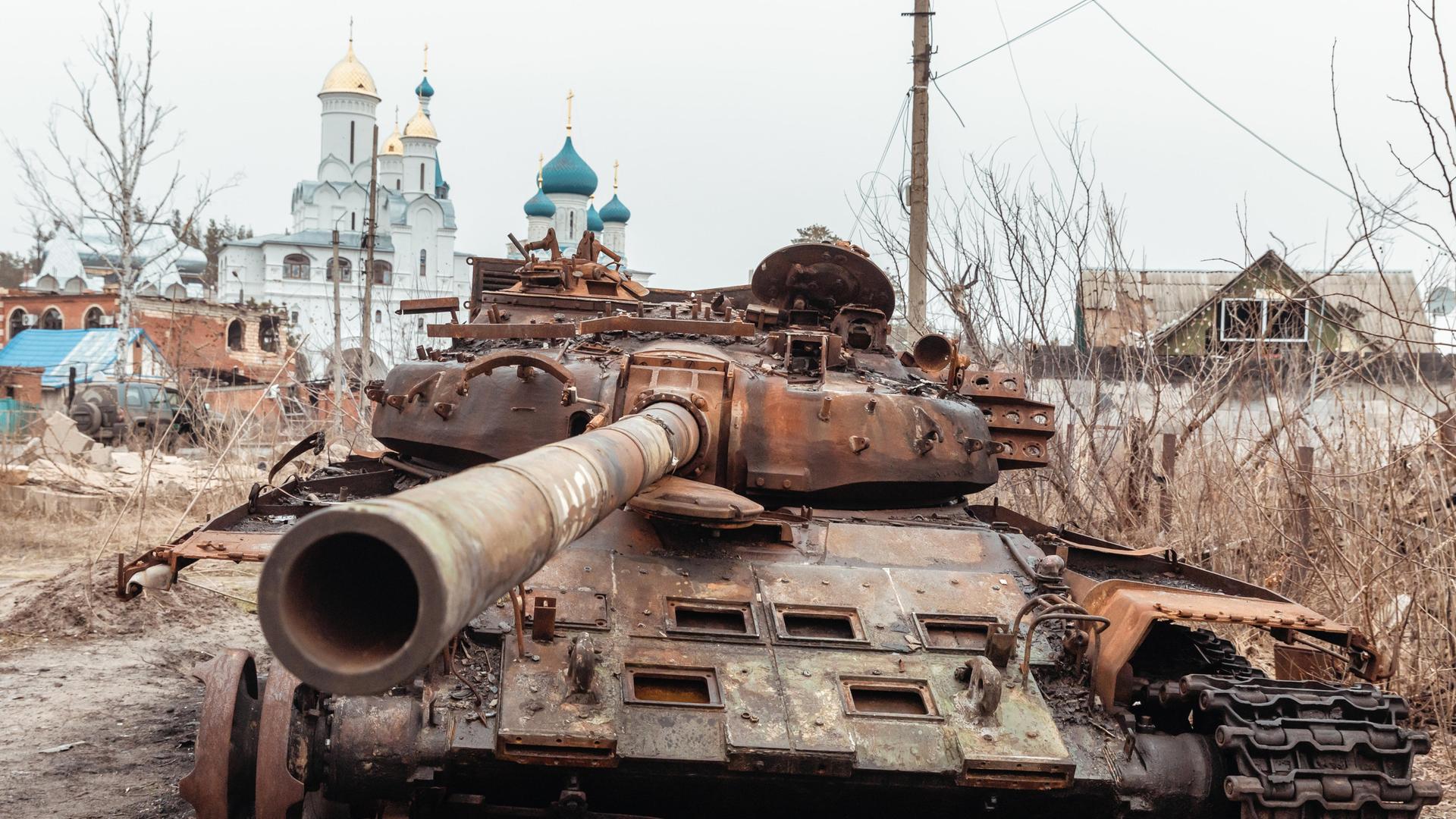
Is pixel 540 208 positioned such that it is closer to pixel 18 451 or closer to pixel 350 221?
pixel 350 221

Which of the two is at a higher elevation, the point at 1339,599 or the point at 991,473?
the point at 991,473

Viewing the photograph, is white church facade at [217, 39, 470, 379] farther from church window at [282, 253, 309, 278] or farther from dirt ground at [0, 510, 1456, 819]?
dirt ground at [0, 510, 1456, 819]

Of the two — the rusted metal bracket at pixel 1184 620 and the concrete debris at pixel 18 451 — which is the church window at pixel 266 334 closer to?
the concrete debris at pixel 18 451

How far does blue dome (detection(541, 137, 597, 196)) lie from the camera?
5219 centimetres

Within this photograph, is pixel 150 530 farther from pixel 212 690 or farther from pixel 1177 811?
pixel 1177 811

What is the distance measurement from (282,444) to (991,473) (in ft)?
47.2

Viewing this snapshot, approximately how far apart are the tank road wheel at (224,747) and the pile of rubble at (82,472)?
967cm

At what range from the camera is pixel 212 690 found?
15.9 feet

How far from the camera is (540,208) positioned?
5150 cm

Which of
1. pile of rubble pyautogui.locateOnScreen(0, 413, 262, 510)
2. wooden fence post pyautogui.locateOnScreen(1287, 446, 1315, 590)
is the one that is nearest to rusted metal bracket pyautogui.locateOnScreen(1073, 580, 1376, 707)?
wooden fence post pyautogui.locateOnScreen(1287, 446, 1315, 590)

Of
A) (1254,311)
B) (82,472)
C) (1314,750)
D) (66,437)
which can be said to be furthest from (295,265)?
(1314,750)

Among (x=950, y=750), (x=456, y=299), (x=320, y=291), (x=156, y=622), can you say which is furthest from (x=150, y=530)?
(x=320, y=291)

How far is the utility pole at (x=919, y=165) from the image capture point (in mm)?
14727

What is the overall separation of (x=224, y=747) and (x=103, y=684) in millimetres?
4877
